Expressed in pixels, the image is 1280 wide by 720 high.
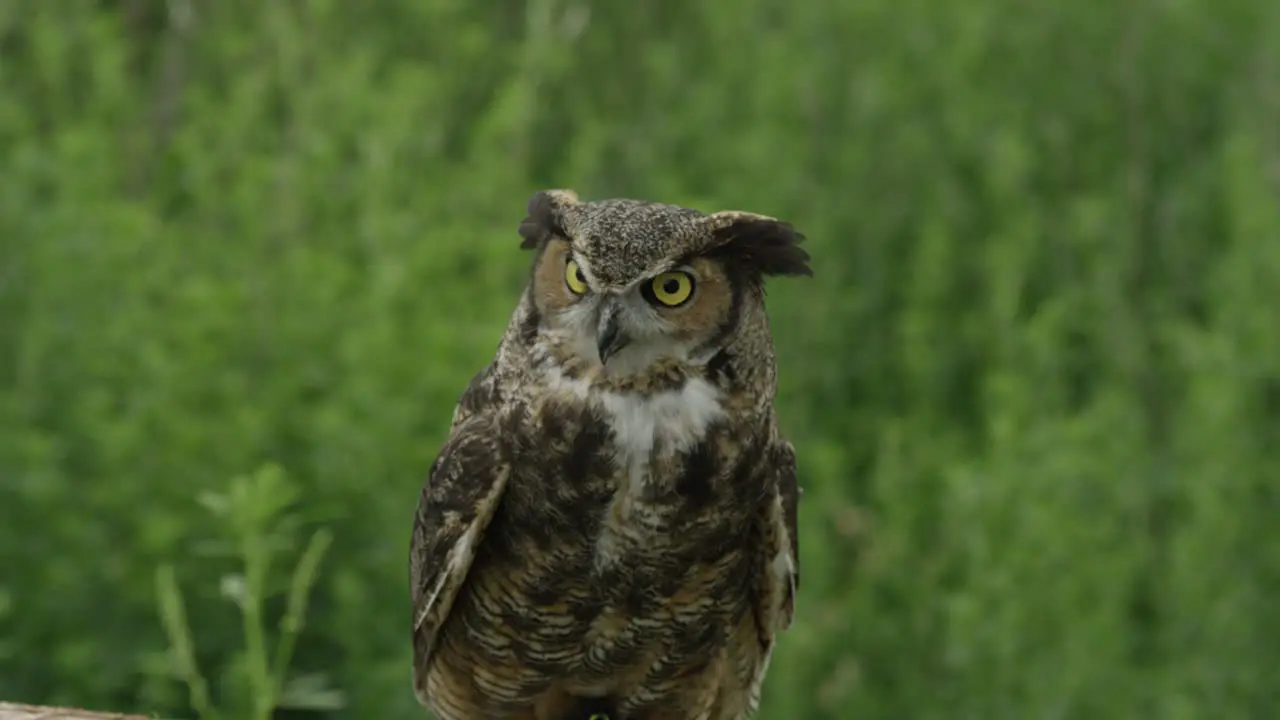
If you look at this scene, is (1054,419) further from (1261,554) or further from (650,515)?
(650,515)

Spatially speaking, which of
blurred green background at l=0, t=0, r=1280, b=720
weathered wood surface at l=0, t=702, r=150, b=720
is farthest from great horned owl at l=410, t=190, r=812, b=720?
weathered wood surface at l=0, t=702, r=150, b=720

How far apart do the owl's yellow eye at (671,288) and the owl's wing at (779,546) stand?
15.5 inches

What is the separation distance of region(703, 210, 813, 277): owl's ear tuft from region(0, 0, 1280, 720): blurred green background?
755mm

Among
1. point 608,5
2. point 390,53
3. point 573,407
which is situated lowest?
point 573,407

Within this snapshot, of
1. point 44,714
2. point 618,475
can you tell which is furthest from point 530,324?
point 44,714

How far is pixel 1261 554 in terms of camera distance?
14.2ft

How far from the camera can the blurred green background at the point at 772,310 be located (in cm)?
390

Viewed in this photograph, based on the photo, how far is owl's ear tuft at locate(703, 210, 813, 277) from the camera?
8.51 ft

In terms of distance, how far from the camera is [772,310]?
17.4 ft

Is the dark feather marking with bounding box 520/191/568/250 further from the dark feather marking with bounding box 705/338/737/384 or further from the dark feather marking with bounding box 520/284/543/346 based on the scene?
the dark feather marking with bounding box 705/338/737/384

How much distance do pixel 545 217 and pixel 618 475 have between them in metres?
0.41

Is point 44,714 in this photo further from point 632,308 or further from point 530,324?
point 632,308

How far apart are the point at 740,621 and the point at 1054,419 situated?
6.38 ft

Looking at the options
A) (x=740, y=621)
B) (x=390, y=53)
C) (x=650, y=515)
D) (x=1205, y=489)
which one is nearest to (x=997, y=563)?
(x=1205, y=489)
